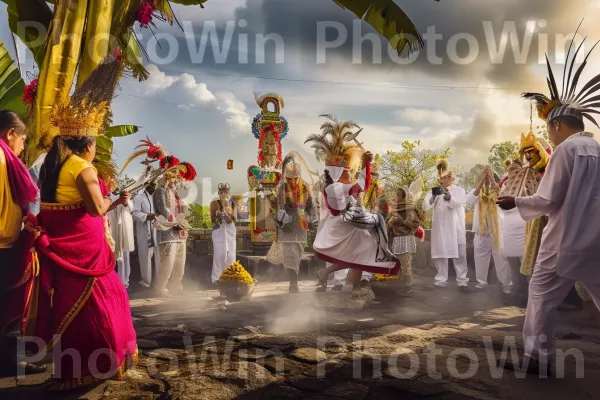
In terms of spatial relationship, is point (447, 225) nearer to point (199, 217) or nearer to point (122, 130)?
point (122, 130)

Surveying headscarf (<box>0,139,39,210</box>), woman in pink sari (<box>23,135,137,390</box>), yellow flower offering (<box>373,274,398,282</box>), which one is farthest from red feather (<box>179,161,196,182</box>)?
woman in pink sari (<box>23,135,137,390</box>)

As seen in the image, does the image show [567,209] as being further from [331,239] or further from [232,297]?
[232,297]

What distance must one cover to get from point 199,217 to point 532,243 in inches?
677

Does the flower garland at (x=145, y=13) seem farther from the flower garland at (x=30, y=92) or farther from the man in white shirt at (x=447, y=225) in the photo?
the man in white shirt at (x=447, y=225)

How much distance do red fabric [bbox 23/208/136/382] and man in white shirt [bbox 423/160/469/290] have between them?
7.47m

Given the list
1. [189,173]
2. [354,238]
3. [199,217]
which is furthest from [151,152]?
[199,217]

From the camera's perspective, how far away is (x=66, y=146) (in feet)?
11.4

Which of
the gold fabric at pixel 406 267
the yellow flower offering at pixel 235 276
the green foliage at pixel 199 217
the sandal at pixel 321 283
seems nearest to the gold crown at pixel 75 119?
the yellow flower offering at pixel 235 276

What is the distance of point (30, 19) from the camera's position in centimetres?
699

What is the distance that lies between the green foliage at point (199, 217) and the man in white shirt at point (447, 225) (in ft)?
42.9

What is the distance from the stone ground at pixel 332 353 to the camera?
11.0ft

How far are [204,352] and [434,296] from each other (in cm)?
513

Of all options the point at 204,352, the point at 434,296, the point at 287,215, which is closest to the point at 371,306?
the point at 434,296

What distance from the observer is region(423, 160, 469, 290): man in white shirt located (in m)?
9.46
